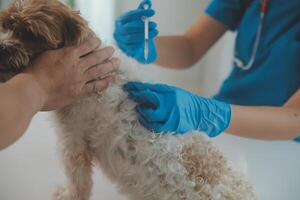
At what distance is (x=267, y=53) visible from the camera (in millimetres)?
1238

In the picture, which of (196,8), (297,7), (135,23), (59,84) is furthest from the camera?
(196,8)

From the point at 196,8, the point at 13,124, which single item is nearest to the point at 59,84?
the point at 13,124

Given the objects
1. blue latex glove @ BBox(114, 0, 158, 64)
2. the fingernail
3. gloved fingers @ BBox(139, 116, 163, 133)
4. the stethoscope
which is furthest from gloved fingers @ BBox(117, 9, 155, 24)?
the stethoscope

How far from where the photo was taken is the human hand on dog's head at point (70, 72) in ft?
2.22

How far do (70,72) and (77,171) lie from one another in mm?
236

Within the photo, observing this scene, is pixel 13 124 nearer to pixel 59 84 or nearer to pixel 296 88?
pixel 59 84

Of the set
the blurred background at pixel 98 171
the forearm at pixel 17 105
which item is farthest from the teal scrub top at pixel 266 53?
the forearm at pixel 17 105

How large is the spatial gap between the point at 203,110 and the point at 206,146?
0.10m

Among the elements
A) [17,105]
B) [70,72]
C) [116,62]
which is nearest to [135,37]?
[116,62]

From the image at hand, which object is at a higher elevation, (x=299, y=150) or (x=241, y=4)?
(x=241, y=4)

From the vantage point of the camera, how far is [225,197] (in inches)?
28.9

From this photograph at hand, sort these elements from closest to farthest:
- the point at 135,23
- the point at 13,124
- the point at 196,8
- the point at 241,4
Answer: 1. the point at 13,124
2. the point at 135,23
3. the point at 241,4
4. the point at 196,8

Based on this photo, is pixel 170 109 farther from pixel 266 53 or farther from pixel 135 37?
pixel 266 53

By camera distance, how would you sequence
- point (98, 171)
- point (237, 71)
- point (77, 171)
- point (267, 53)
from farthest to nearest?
point (237, 71), point (267, 53), point (98, 171), point (77, 171)
